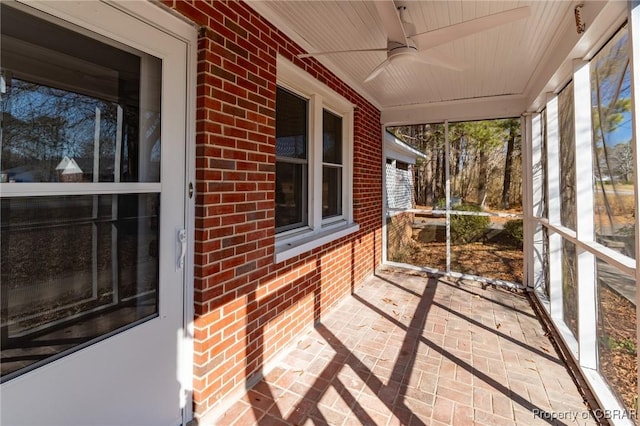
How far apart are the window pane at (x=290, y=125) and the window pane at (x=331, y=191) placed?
607mm

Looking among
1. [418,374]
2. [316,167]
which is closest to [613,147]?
[418,374]

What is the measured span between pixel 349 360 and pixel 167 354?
1439mm

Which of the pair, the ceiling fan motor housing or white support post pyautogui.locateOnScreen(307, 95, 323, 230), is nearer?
the ceiling fan motor housing

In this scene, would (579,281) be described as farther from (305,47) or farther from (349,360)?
(305,47)

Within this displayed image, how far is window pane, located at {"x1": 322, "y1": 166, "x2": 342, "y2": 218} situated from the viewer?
371cm

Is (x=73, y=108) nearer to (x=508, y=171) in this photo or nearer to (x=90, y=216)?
(x=90, y=216)

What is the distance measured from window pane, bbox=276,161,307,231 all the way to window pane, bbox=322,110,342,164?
1.93 ft

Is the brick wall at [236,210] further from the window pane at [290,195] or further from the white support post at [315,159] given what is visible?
the white support post at [315,159]

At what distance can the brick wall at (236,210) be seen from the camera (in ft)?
5.80

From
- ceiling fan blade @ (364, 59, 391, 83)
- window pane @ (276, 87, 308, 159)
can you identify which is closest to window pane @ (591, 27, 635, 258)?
ceiling fan blade @ (364, 59, 391, 83)

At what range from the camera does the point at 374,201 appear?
484 centimetres

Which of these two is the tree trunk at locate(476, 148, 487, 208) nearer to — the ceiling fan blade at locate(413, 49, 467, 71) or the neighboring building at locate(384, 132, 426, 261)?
the neighboring building at locate(384, 132, 426, 261)

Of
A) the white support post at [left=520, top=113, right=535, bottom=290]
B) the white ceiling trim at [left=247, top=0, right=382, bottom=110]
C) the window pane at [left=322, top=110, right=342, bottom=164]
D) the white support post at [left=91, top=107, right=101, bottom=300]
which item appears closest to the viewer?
the white support post at [left=91, top=107, right=101, bottom=300]

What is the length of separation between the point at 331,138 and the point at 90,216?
2890 millimetres
